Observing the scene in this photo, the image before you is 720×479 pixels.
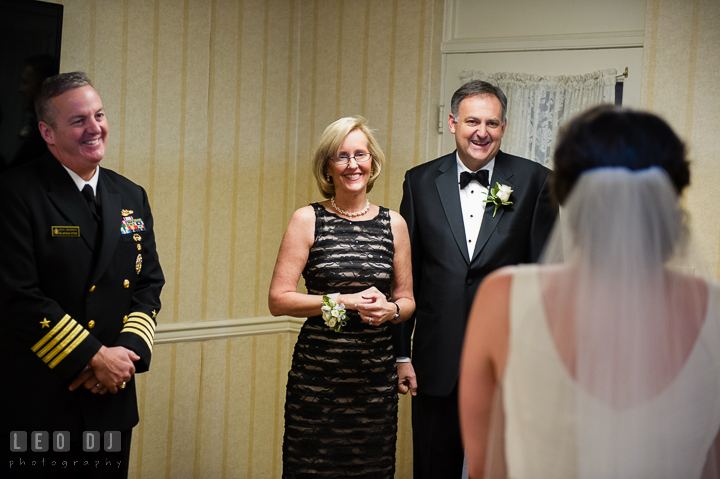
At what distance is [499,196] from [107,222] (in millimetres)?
1571

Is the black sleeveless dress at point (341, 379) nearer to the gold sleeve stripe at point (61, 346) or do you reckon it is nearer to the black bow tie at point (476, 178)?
the black bow tie at point (476, 178)

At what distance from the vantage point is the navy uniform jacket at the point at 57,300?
231 cm

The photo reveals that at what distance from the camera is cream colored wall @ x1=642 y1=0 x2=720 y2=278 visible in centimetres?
329

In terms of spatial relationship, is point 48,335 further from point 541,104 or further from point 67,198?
point 541,104

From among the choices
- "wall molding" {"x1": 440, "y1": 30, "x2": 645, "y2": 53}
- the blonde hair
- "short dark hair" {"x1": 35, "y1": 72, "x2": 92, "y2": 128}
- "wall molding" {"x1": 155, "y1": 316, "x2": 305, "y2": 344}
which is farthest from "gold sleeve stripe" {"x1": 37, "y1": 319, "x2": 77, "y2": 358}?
"wall molding" {"x1": 440, "y1": 30, "x2": 645, "y2": 53}

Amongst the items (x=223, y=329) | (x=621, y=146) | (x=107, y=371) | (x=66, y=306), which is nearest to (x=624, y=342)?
(x=621, y=146)

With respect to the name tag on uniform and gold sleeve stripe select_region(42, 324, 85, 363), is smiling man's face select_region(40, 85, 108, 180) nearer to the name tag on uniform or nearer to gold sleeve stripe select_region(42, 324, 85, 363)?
the name tag on uniform

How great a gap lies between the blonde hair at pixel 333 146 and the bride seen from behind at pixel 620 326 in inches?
59.8

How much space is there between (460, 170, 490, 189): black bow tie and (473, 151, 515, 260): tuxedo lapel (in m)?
0.04

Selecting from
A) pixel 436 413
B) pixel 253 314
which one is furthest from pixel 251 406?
pixel 436 413

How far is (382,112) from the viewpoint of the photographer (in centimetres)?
415

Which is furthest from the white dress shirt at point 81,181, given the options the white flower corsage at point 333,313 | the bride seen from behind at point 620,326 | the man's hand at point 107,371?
the bride seen from behind at point 620,326

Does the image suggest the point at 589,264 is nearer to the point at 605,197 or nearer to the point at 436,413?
the point at 605,197

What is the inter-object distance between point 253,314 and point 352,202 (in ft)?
5.52
